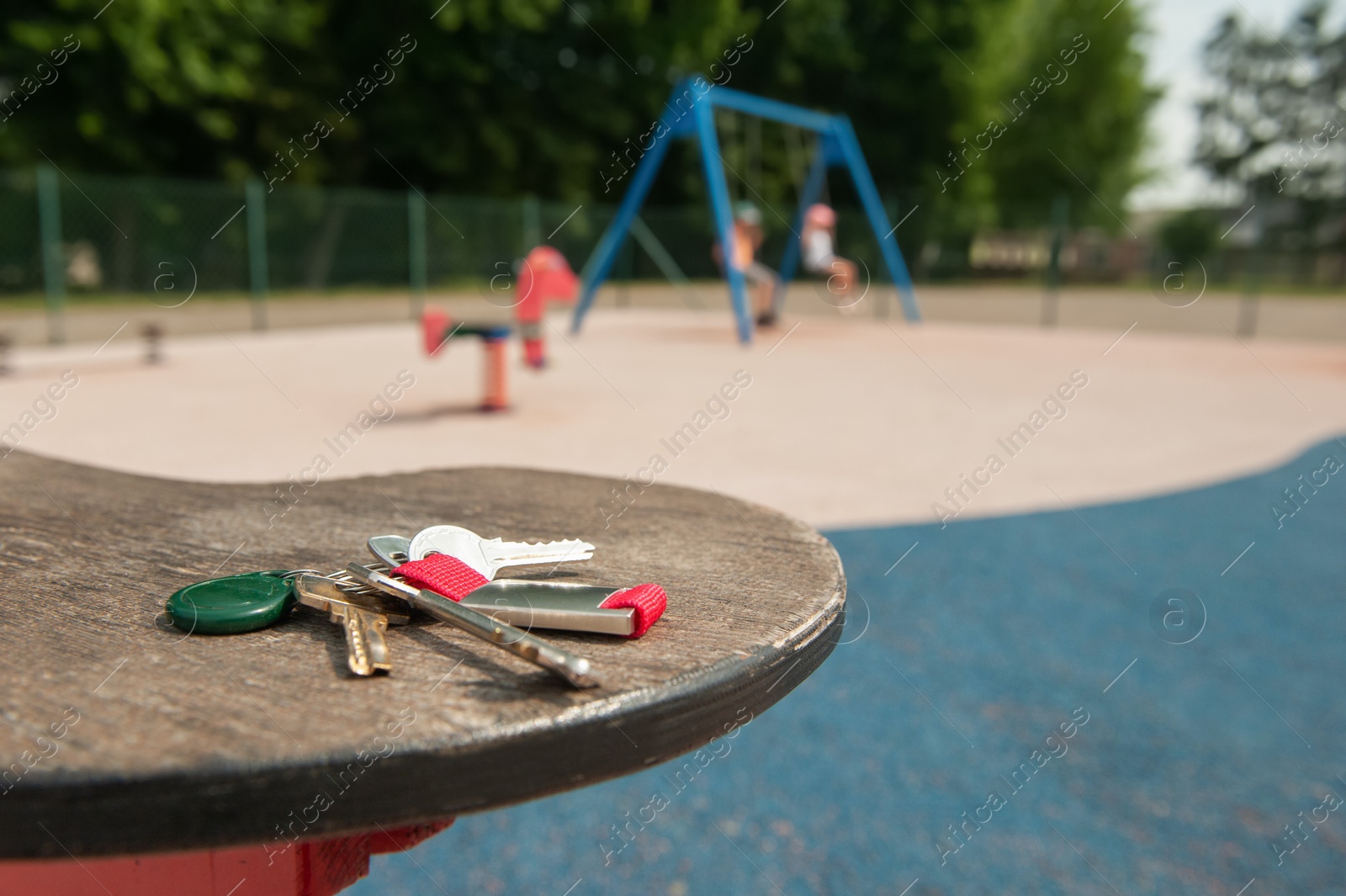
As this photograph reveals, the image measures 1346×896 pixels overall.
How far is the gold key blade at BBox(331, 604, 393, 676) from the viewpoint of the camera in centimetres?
85

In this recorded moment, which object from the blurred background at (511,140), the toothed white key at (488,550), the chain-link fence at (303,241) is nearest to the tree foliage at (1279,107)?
the blurred background at (511,140)

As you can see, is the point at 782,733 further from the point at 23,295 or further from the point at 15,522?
the point at 23,295

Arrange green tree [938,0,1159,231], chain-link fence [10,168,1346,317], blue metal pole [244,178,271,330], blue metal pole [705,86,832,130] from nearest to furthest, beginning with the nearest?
blue metal pole [705,86,832,130], blue metal pole [244,178,271,330], chain-link fence [10,168,1346,317], green tree [938,0,1159,231]

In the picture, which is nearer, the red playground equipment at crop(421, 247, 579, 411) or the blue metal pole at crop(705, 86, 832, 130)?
the red playground equipment at crop(421, 247, 579, 411)

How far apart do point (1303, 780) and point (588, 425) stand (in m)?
5.18

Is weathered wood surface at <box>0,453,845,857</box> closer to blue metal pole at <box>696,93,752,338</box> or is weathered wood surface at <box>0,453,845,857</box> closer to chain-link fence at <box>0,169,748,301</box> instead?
blue metal pole at <box>696,93,752,338</box>

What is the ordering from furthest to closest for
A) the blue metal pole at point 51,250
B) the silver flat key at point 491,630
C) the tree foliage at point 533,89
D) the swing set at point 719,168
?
the tree foliage at point 533,89 → the blue metal pole at point 51,250 → the swing set at point 719,168 → the silver flat key at point 491,630

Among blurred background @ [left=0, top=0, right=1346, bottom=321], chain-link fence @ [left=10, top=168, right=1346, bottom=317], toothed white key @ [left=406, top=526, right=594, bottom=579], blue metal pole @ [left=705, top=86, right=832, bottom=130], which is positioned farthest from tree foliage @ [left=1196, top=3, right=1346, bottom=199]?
toothed white key @ [left=406, top=526, right=594, bottom=579]

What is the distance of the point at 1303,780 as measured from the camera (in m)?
3.23

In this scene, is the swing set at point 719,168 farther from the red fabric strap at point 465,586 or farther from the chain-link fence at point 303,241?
the red fabric strap at point 465,586

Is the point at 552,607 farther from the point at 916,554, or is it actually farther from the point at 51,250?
the point at 51,250

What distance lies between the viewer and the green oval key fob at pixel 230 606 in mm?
921

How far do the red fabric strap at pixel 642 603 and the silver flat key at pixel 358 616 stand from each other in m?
0.20

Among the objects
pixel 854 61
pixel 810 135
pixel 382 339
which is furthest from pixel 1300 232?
pixel 382 339
